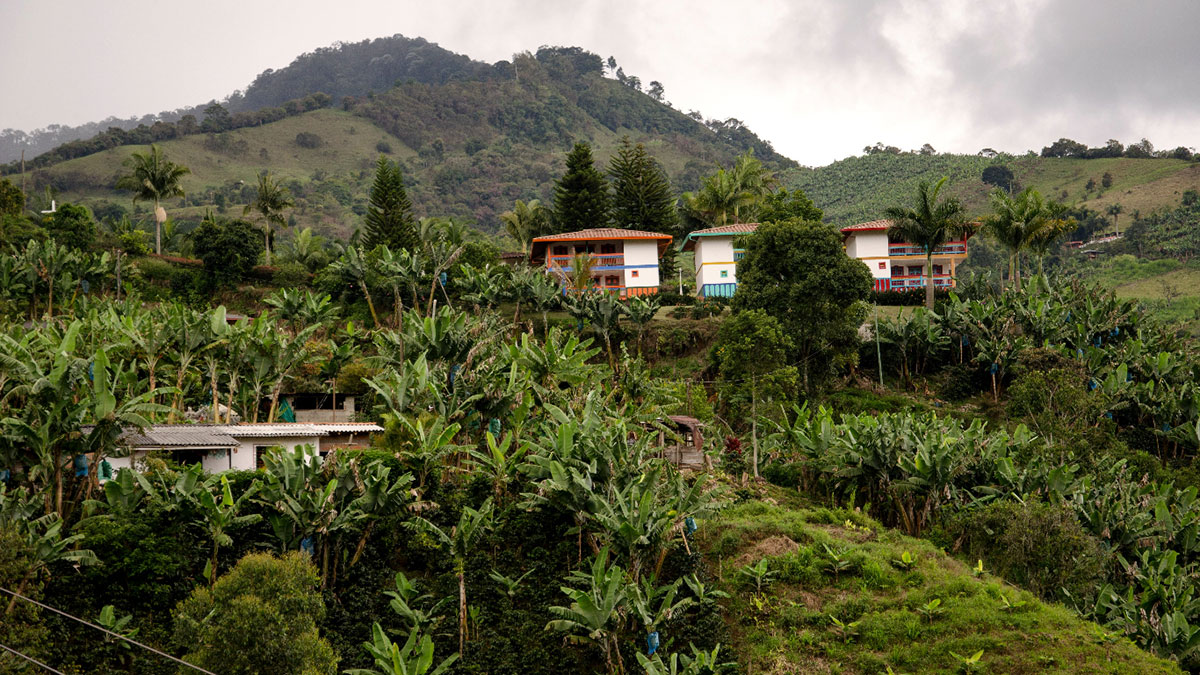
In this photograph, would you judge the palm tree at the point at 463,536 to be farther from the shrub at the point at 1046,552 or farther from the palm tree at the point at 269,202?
the palm tree at the point at 269,202

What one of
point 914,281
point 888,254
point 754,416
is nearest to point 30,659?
point 754,416

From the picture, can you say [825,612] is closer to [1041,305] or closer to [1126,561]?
[1126,561]

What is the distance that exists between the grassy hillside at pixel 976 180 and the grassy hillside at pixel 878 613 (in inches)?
1920

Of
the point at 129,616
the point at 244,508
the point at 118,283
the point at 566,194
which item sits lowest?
the point at 129,616

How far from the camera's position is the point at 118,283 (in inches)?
1459

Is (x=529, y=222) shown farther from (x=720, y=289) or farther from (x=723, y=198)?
(x=720, y=289)

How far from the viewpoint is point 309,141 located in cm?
12712

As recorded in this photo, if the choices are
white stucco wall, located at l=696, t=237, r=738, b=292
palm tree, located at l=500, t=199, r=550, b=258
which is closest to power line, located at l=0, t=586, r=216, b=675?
white stucco wall, located at l=696, t=237, r=738, b=292

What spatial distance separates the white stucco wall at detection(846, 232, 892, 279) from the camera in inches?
1815

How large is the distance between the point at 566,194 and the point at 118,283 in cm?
2198

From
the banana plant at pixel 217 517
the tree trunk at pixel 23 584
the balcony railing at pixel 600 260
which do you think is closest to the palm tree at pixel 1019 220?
the balcony railing at pixel 600 260

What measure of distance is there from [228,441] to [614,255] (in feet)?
86.4

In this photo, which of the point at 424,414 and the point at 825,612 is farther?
the point at 424,414

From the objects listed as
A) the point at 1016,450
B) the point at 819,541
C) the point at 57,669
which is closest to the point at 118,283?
the point at 57,669
